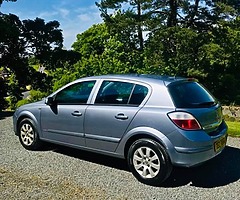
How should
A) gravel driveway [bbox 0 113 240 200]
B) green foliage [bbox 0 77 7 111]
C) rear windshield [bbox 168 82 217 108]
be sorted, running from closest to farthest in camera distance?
gravel driveway [bbox 0 113 240 200] < rear windshield [bbox 168 82 217 108] < green foliage [bbox 0 77 7 111]

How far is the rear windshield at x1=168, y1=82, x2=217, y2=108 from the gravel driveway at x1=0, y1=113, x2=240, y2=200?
1.06 m

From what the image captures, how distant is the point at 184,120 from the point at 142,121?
564mm

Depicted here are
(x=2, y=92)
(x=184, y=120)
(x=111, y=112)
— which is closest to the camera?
(x=184, y=120)

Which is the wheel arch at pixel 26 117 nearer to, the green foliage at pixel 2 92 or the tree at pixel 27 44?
the tree at pixel 27 44

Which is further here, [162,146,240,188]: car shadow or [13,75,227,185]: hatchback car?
[162,146,240,188]: car shadow

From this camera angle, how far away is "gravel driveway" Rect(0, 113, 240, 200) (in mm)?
3631

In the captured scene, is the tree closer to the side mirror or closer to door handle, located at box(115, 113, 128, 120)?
the side mirror

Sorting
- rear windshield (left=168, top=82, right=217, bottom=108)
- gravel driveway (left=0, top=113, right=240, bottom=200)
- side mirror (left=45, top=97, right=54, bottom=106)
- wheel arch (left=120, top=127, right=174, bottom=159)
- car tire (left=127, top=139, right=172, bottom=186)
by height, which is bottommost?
gravel driveway (left=0, top=113, right=240, bottom=200)

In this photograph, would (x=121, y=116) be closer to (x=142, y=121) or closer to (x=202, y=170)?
(x=142, y=121)

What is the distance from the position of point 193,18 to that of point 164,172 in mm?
17642

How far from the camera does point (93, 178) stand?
413cm

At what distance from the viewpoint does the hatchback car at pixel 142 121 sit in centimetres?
377

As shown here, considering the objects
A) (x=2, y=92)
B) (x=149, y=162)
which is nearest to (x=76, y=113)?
(x=149, y=162)

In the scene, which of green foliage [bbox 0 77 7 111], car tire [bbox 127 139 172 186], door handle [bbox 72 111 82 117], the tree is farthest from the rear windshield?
green foliage [bbox 0 77 7 111]
